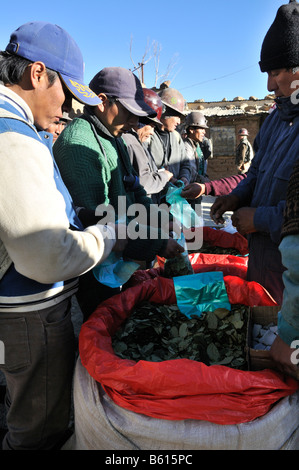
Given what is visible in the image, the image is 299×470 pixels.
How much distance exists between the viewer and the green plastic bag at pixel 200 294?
1733 mm

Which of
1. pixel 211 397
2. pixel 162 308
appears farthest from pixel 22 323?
pixel 162 308

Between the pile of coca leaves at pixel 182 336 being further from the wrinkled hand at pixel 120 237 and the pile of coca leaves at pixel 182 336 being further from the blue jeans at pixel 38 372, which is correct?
the wrinkled hand at pixel 120 237

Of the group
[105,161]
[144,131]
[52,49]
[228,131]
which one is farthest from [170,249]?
[228,131]

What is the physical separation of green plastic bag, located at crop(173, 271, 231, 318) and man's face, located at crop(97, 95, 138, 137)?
0.91 metres

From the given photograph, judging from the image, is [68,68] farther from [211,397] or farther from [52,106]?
[211,397]

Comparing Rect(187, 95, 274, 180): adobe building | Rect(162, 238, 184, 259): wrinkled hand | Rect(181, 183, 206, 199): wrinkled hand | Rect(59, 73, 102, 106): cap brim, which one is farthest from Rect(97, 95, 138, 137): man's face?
Rect(187, 95, 274, 180): adobe building

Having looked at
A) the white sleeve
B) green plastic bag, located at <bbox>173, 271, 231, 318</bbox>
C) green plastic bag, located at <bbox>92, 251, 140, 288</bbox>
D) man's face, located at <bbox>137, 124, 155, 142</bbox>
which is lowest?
green plastic bag, located at <bbox>173, 271, 231, 318</bbox>

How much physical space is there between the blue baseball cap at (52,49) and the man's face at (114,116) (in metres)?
0.50

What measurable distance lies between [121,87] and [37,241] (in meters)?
1.17

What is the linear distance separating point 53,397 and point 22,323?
0.35 m

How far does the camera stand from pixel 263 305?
1.62 m

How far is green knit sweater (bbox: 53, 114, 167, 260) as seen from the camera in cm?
151

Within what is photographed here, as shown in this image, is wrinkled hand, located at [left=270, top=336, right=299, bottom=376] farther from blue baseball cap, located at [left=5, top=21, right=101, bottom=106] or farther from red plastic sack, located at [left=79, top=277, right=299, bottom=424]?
blue baseball cap, located at [left=5, top=21, right=101, bottom=106]

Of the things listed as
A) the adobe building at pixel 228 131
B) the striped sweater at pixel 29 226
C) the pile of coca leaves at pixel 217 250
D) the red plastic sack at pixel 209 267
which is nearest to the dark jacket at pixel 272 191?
the red plastic sack at pixel 209 267
